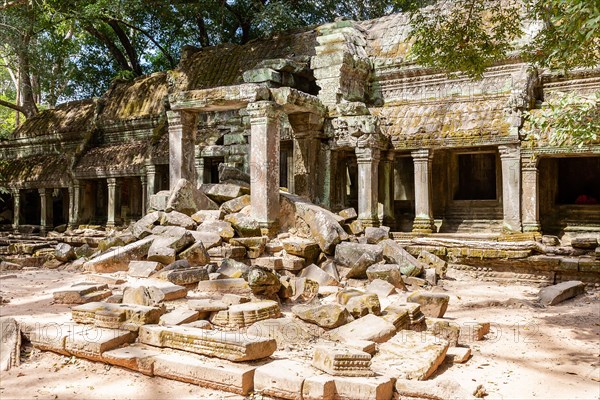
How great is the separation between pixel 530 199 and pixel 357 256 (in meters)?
5.07

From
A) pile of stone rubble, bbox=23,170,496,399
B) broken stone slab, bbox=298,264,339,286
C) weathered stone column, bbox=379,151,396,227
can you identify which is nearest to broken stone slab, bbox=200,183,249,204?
pile of stone rubble, bbox=23,170,496,399

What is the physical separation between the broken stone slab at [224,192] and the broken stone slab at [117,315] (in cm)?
500

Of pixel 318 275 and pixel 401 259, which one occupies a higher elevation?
pixel 401 259

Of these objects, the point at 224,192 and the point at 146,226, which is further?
the point at 224,192

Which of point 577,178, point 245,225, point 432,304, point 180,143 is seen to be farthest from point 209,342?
point 577,178

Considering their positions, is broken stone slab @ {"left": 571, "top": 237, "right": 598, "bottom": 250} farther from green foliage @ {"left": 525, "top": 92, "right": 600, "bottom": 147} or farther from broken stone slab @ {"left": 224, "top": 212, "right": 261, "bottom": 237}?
broken stone slab @ {"left": 224, "top": 212, "right": 261, "bottom": 237}

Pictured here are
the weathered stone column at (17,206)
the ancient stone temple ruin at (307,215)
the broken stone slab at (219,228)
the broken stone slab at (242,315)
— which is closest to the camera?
the ancient stone temple ruin at (307,215)

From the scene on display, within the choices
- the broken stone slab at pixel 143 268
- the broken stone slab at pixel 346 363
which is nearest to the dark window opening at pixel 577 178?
the broken stone slab at pixel 143 268

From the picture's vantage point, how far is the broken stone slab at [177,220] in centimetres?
920

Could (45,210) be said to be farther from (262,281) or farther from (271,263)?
(262,281)

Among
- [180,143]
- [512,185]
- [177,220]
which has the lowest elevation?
[177,220]

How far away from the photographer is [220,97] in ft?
32.4

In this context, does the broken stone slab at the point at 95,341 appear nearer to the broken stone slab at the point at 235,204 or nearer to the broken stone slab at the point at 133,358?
the broken stone slab at the point at 133,358

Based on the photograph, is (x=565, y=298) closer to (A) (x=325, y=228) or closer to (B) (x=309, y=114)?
(A) (x=325, y=228)
